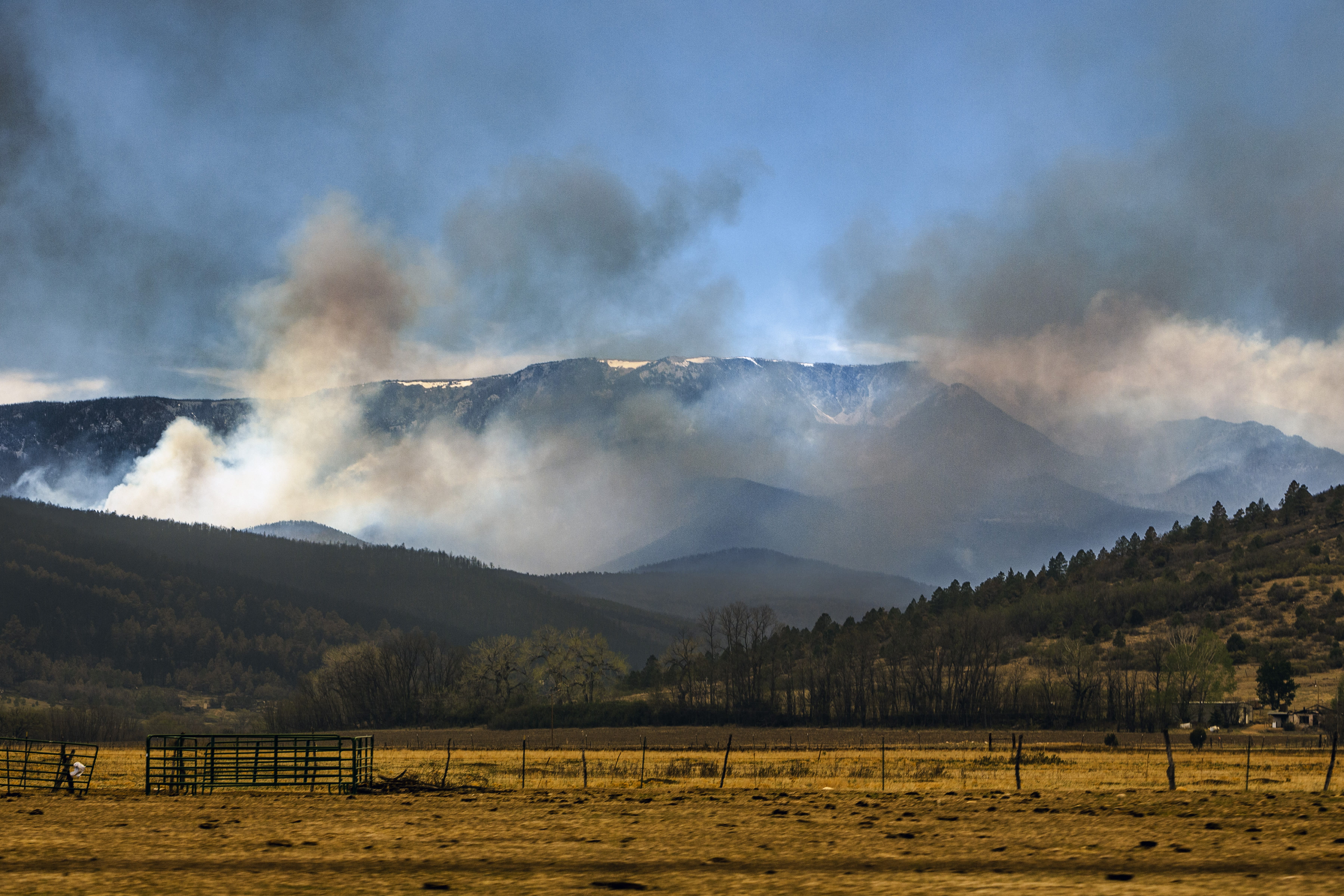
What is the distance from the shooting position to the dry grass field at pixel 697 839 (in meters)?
24.2

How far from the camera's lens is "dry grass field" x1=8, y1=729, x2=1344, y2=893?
79.3 feet

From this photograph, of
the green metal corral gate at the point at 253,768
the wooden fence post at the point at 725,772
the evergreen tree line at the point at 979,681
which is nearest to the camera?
the wooden fence post at the point at 725,772

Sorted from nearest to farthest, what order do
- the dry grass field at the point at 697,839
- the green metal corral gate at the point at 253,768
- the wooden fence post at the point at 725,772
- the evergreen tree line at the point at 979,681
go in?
the dry grass field at the point at 697,839 → the wooden fence post at the point at 725,772 → the green metal corral gate at the point at 253,768 → the evergreen tree line at the point at 979,681

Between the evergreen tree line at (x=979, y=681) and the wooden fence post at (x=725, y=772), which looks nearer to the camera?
the wooden fence post at (x=725, y=772)

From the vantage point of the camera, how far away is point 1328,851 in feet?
Result: 84.7

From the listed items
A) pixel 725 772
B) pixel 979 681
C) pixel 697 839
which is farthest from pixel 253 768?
pixel 979 681

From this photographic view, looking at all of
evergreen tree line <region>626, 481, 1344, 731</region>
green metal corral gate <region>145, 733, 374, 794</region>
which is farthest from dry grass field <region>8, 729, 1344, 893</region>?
evergreen tree line <region>626, 481, 1344, 731</region>

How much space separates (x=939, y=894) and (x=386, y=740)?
5375 inches

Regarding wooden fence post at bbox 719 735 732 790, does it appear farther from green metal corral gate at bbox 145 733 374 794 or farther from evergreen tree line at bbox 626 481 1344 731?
evergreen tree line at bbox 626 481 1344 731

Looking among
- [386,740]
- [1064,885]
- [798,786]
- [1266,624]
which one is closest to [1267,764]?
[798,786]

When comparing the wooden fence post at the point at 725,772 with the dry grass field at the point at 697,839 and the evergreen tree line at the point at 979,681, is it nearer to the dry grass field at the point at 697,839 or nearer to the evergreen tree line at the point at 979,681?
the dry grass field at the point at 697,839

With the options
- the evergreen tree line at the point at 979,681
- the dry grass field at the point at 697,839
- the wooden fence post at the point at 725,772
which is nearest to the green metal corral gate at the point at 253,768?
the dry grass field at the point at 697,839

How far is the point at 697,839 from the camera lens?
31.1 m

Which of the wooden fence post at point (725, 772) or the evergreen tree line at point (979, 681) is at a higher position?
the wooden fence post at point (725, 772)
